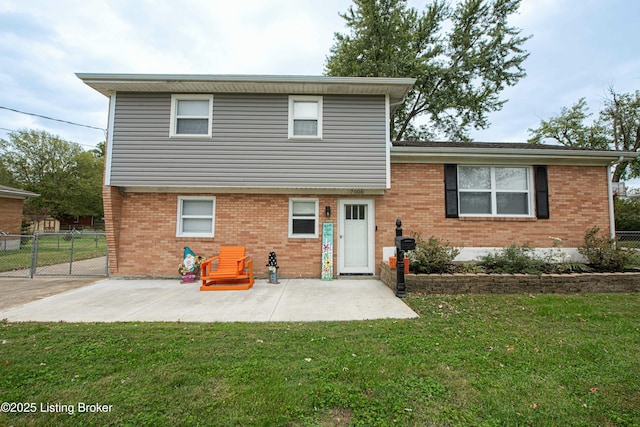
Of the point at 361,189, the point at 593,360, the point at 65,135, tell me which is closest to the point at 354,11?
the point at 361,189

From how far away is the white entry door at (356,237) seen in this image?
7.37 meters

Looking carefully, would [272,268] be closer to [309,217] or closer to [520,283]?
[309,217]

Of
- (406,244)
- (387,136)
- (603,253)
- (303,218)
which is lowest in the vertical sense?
(603,253)

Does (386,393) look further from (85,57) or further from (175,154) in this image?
(85,57)

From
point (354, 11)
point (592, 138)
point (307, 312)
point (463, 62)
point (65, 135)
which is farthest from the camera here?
point (65, 135)

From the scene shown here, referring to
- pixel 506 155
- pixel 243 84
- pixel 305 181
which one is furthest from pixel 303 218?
Result: pixel 506 155

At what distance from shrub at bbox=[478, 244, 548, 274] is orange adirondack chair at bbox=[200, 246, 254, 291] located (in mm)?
6112

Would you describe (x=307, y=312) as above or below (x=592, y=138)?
below

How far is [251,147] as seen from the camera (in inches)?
277

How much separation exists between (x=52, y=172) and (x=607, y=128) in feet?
188

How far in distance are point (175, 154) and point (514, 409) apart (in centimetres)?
814

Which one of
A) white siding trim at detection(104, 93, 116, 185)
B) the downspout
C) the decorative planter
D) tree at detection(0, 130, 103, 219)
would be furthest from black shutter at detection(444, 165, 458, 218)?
tree at detection(0, 130, 103, 219)

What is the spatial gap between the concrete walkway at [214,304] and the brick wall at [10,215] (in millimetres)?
14015

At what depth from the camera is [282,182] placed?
690 centimetres
